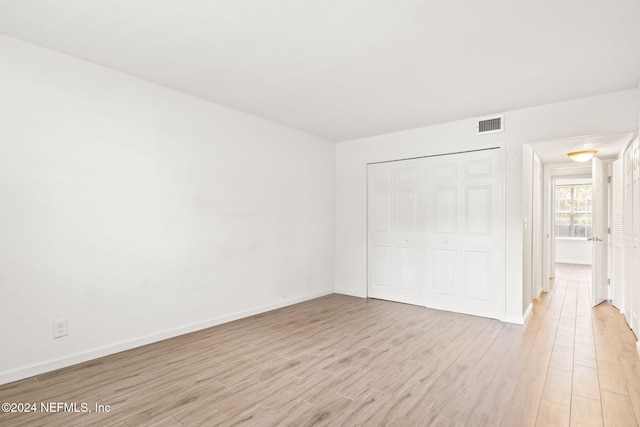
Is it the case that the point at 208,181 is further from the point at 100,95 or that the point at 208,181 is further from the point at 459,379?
the point at 459,379

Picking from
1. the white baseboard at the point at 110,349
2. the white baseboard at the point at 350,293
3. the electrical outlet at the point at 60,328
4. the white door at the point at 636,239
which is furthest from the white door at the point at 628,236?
the electrical outlet at the point at 60,328

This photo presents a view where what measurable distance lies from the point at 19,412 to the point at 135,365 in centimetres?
78

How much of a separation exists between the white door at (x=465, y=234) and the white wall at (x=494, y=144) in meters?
0.14

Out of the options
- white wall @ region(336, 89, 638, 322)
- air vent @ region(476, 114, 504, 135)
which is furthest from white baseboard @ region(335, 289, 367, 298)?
air vent @ region(476, 114, 504, 135)

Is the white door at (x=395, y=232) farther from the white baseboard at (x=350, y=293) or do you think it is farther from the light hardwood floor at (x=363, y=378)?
the light hardwood floor at (x=363, y=378)

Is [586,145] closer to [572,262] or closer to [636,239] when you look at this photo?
[636,239]

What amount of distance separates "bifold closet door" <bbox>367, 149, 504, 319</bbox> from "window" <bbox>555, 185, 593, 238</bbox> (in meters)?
6.78

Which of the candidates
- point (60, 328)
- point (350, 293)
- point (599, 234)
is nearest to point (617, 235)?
point (599, 234)

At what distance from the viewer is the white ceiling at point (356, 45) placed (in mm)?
2172

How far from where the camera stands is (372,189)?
17.9 ft

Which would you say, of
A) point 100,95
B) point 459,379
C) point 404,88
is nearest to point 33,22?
point 100,95

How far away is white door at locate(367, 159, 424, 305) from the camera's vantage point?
496 cm

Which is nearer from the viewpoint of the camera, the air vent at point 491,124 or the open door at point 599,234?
the air vent at point 491,124

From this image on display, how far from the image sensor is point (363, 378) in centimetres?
264
